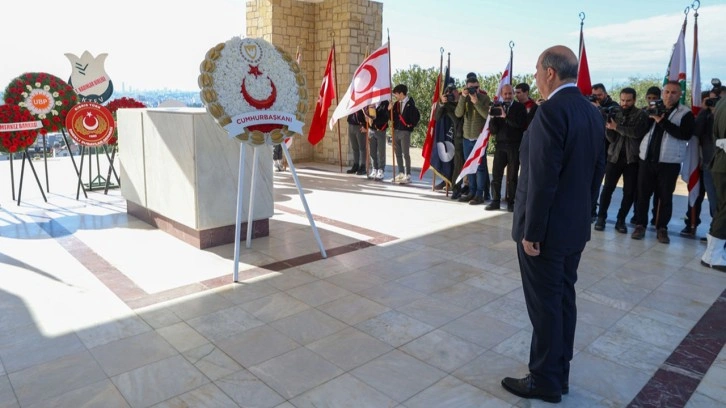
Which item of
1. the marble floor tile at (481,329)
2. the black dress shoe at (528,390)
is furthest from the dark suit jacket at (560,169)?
the marble floor tile at (481,329)

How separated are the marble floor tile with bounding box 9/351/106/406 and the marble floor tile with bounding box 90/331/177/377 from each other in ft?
0.17

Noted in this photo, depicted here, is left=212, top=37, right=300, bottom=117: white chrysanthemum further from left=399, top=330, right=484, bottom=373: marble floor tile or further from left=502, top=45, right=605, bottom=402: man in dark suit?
left=502, top=45, right=605, bottom=402: man in dark suit

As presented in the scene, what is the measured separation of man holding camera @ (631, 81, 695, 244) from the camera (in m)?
4.96

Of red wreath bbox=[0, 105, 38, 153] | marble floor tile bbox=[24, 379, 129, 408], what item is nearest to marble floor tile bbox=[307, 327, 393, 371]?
marble floor tile bbox=[24, 379, 129, 408]

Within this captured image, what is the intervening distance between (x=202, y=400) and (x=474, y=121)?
5150 mm

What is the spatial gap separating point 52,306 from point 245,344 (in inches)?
57.9

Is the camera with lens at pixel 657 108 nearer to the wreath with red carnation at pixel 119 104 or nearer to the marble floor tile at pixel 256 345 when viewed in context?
the marble floor tile at pixel 256 345

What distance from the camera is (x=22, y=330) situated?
3.12m

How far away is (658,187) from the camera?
5.29m

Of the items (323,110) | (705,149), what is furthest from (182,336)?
(323,110)

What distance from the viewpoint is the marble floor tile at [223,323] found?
10.2 feet

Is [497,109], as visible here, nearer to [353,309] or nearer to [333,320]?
[353,309]

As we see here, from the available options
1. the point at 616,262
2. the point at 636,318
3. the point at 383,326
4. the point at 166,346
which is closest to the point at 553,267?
the point at 383,326

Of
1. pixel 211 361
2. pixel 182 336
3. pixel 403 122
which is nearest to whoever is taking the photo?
pixel 211 361
